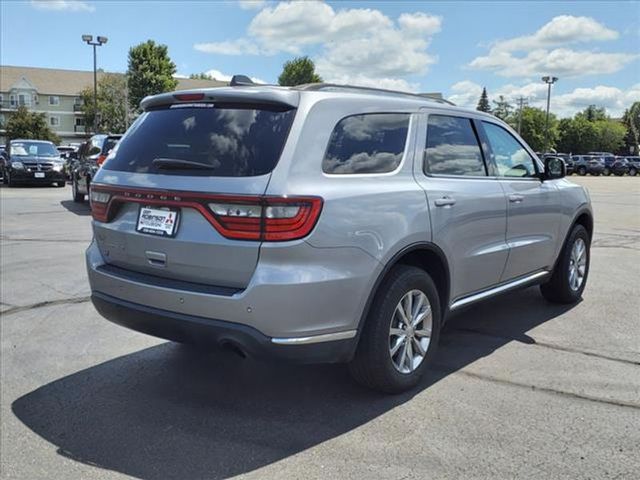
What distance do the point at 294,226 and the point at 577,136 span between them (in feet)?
349

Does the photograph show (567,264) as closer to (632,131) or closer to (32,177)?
(32,177)

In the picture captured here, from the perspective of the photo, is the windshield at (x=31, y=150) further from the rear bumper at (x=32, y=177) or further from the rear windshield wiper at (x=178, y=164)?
the rear windshield wiper at (x=178, y=164)

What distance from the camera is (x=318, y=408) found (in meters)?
3.62

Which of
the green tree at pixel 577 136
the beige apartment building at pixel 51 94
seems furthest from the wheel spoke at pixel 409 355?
the green tree at pixel 577 136

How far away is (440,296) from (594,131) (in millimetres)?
104658

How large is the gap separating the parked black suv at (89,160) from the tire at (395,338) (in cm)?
1085

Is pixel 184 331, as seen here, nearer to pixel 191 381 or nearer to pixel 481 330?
pixel 191 381

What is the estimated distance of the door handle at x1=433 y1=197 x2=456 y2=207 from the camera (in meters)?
3.84

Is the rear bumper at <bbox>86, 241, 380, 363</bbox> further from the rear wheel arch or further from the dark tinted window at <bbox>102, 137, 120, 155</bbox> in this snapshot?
the dark tinted window at <bbox>102, 137, 120, 155</bbox>

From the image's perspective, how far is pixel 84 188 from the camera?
1548 centimetres

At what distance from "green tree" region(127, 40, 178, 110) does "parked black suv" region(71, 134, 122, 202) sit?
50968mm

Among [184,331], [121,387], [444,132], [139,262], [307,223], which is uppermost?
[444,132]

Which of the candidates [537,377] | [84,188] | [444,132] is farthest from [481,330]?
[84,188]

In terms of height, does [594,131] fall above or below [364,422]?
above
